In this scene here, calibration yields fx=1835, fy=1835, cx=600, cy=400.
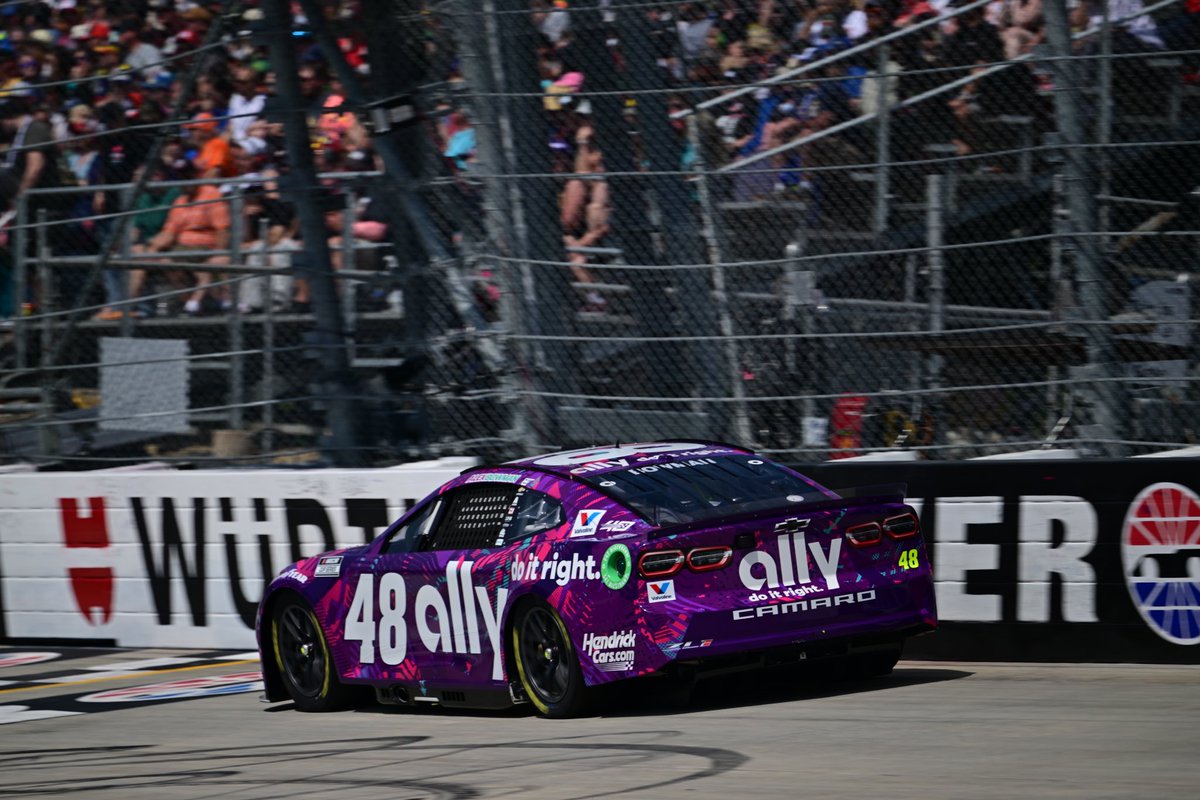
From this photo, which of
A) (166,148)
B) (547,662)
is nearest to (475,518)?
(547,662)

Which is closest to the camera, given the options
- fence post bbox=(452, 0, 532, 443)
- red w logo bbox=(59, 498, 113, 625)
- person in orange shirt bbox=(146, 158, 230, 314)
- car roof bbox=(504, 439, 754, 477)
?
car roof bbox=(504, 439, 754, 477)

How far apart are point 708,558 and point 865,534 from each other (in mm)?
761

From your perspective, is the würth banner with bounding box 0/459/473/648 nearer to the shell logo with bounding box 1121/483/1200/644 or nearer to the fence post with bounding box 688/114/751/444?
the fence post with bounding box 688/114/751/444

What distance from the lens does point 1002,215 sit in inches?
390

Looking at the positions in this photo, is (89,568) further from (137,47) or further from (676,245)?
(676,245)

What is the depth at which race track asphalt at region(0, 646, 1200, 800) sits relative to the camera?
18.9ft

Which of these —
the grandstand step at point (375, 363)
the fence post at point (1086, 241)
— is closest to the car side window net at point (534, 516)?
the fence post at point (1086, 241)

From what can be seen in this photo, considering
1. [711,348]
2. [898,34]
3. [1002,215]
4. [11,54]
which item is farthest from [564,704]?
[11,54]

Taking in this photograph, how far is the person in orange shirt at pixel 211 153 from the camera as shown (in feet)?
42.7

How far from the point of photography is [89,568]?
12.9 m

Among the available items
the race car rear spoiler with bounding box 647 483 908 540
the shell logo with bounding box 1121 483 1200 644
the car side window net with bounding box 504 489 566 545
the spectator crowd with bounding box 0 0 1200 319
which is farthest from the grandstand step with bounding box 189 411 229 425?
the shell logo with bounding box 1121 483 1200 644

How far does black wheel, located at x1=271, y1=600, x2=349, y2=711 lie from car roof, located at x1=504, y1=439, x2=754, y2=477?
4.81 feet

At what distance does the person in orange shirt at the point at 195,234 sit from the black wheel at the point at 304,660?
3.88 m

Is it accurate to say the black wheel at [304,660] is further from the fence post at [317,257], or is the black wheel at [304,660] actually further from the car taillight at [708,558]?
the fence post at [317,257]
